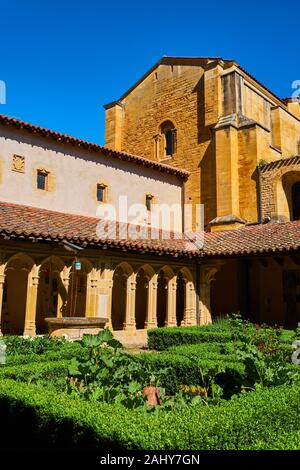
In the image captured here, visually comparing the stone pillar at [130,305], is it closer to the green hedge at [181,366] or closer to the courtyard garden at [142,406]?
the green hedge at [181,366]

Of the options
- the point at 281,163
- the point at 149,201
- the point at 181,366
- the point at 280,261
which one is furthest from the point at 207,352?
the point at 281,163

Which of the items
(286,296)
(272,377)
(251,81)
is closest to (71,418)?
(272,377)

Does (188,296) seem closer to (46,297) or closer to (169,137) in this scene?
(46,297)

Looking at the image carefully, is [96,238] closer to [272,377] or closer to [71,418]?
[272,377]

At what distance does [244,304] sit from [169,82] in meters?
12.9

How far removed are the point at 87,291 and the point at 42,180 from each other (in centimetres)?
502

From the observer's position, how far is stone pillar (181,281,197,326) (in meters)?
16.7

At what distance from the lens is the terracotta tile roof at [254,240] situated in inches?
582

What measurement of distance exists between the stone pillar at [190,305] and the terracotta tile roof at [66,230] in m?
1.44

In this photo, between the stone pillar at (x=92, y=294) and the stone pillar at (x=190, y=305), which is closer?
the stone pillar at (x=92, y=294)

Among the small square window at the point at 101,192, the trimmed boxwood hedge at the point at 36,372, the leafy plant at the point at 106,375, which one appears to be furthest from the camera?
the small square window at the point at 101,192

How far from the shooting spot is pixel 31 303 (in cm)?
1242

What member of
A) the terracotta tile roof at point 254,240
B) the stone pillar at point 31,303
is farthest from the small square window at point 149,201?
the stone pillar at point 31,303

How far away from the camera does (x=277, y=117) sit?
23719mm
